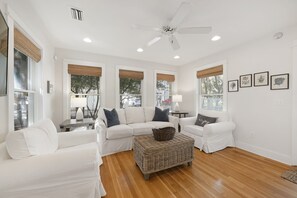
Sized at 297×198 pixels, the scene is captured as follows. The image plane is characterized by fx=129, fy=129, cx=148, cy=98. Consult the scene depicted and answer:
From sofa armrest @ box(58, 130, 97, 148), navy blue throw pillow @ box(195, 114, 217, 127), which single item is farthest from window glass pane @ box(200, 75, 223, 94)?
sofa armrest @ box(58, 130, 97, 148)

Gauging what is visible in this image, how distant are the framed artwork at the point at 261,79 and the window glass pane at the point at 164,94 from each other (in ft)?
8.49

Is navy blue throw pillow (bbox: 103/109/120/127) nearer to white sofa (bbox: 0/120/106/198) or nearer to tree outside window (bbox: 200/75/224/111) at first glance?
white sofa (bbox: 0/120/106/198)

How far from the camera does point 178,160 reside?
216 centimetres

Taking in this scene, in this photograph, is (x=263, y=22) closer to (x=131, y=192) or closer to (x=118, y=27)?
(x=118, y=27)

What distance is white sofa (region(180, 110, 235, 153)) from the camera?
2816 mm

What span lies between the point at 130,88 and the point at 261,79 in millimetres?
3397

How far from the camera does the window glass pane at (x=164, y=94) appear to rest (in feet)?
15.9

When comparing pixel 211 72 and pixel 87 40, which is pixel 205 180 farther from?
pixel 87 40

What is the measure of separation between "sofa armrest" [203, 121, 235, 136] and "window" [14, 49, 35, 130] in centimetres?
323

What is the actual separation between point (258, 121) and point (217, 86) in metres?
1.34

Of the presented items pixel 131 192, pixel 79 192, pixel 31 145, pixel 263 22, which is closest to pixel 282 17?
pixel 263 22

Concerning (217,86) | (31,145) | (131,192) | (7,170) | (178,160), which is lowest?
(131,192)

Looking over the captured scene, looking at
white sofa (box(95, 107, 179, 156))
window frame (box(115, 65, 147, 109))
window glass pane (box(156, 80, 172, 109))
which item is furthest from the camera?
window glass pane (box(156, 80, 172, 109))

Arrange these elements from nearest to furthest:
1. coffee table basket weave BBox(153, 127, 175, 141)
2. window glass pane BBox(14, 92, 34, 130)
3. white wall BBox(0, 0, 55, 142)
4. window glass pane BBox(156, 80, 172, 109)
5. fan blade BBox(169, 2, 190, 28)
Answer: white wall BBox(0, 0, 55, 142) < fan blade BBox(169, 2, 190, 28) < window glass pane BBox(14, 92, 34, 130) < coffee table basket weave BBox(153, 127, 175, 141) < window glass pane BBox(156, 80, 172, 109)
